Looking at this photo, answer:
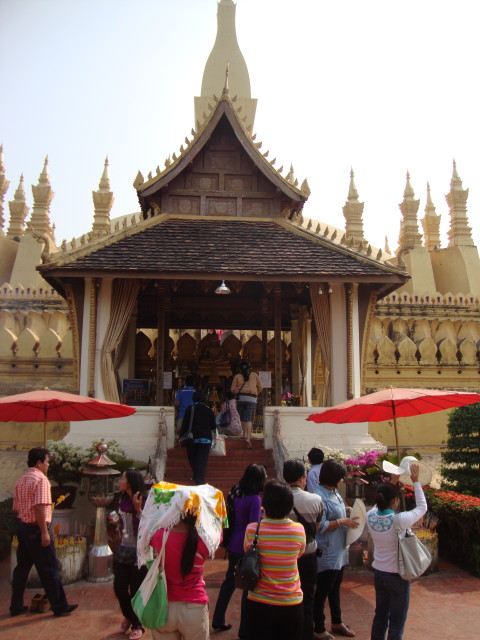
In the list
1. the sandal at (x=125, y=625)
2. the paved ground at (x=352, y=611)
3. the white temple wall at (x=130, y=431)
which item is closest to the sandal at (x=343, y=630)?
the paved ground at (x=352, y=611)

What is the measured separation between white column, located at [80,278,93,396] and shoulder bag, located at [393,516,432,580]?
27.6ft

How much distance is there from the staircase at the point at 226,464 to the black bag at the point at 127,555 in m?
4.75

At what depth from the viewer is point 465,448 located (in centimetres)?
964

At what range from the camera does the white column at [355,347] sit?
12391mm

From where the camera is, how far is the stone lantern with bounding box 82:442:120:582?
24.1ft

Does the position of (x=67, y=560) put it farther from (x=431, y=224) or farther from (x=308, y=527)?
(x=431, y=224)

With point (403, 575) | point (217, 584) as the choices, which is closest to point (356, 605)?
point (217, 584)

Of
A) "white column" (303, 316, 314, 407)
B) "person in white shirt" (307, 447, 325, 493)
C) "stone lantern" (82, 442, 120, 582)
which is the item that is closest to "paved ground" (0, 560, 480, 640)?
"stone lantern" (82, 442, 120, 582)

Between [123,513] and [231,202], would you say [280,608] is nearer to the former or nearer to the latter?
[123,513]

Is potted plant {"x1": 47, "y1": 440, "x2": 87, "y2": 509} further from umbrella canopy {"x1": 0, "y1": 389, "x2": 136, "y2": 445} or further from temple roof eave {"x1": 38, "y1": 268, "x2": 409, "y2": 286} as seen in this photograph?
temple roof eave {"x1": 38, "y1": 268, "x2": 409, "y2": 286}

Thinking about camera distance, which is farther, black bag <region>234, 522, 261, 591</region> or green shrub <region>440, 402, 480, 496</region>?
green shrub <region>440, 402, 480, 496</region>

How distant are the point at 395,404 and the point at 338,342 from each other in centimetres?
501

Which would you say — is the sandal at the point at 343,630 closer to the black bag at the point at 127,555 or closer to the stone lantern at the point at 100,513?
the black bag at the point at 127,555

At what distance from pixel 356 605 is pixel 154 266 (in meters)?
7.11
